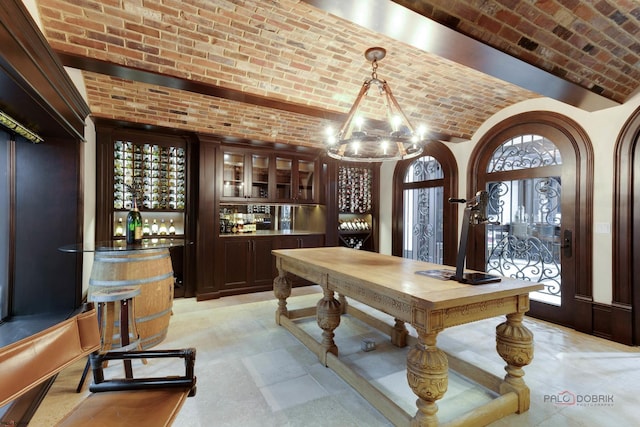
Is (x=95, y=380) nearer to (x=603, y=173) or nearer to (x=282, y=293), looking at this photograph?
(x=282, y=293)

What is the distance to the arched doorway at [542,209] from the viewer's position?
11.0 feet

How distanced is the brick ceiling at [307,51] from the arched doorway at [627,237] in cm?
50

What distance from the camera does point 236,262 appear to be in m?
4.66

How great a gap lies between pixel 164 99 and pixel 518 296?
3.93 meters

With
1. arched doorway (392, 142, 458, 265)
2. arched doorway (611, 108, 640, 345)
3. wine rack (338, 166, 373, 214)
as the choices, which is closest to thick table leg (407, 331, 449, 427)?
arched doorway (611, 108, 640, 345)

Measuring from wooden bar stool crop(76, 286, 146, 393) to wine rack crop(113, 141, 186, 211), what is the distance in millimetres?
2034

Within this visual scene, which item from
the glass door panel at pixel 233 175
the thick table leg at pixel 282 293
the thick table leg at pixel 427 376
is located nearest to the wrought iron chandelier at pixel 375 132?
the thick table leg at pixel 427 376

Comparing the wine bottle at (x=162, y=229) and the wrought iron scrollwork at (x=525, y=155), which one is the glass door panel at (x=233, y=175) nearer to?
the wine bottle at (x=162, y=229)

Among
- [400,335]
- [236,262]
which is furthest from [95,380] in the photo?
[236,262]

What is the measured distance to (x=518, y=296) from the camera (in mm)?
1886

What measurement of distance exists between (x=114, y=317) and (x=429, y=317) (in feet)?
7.51

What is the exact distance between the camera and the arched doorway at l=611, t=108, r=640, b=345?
2.97m

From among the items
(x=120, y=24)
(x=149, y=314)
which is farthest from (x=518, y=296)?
(x=120, y=24)

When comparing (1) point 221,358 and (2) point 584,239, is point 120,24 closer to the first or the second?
(1) point 221,358
